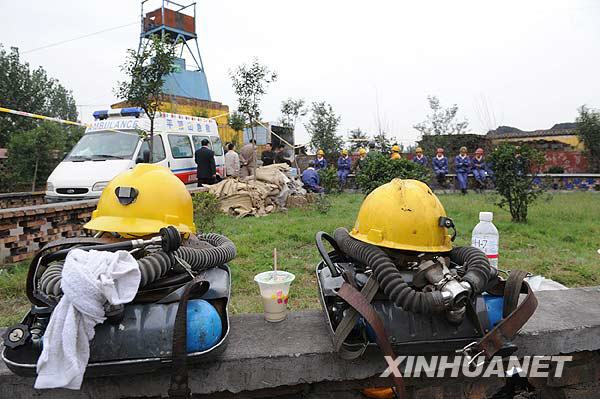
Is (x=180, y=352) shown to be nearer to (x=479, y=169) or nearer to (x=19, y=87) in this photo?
(x=479, y=169)

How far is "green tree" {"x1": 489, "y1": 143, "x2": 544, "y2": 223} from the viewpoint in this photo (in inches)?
320

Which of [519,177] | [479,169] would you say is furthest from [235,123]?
[519,177]

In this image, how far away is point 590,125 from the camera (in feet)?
64.3

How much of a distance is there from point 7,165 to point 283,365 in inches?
639

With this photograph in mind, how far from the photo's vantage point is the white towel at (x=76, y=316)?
4.66ft

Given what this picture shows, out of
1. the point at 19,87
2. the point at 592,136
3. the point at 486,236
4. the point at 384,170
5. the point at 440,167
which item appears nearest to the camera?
the point at 486,236

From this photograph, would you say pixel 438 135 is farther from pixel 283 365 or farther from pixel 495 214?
pixel 283 365

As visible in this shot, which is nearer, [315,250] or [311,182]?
[315,250]

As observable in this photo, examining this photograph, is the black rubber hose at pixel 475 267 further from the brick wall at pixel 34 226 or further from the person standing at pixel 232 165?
the person standing at pixel 232 165

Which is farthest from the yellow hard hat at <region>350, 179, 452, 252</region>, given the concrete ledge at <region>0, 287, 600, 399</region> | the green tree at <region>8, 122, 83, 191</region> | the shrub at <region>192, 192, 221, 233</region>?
the green tree at <region>8, 122, 83, 191</region>

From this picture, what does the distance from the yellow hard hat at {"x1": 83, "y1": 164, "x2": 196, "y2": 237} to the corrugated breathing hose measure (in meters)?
0.20

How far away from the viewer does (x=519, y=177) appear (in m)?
8.27

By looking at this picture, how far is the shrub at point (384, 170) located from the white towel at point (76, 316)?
244 inches

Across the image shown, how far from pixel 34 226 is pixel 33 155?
421 inches
